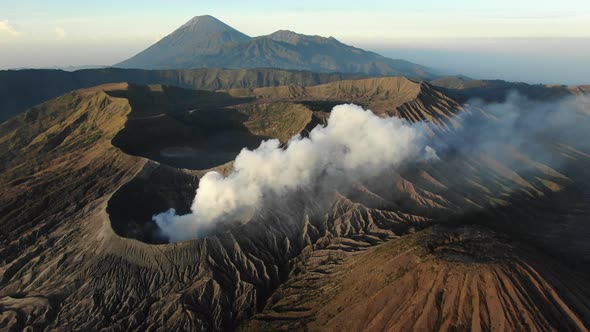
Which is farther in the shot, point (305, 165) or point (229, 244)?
point (305, 165)

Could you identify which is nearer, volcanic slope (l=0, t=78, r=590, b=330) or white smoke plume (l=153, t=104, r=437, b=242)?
volcanic slope (l=0, t=78, r=590, b=330)

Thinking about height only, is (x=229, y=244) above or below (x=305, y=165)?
below

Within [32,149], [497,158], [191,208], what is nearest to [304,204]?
[191,208]

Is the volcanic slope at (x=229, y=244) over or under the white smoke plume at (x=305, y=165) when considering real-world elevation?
under

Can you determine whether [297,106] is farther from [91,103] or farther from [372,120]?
[91,103]

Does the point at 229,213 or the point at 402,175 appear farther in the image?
the point at 402,175
